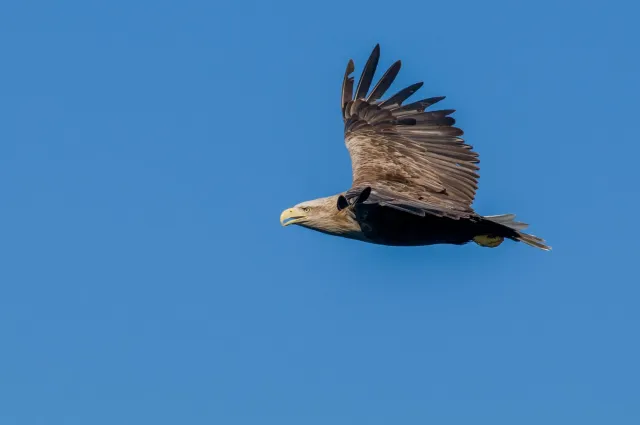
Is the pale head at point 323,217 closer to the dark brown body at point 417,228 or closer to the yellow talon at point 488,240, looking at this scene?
the dark brown body at point 417,228

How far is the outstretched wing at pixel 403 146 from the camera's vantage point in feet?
51.9

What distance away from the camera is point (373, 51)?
676 inches

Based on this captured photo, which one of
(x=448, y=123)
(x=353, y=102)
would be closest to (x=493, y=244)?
(x=448, y=123)

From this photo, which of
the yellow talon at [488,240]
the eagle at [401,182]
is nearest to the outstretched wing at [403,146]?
the eagle at [401,182]

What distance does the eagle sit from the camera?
13.9m

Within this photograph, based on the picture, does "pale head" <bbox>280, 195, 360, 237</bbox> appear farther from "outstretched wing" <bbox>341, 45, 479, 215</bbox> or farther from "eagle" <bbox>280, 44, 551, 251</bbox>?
"outstretched wing" <bbox>341, 45, 479, 215</bbox>

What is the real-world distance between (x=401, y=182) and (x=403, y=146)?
3.29ft

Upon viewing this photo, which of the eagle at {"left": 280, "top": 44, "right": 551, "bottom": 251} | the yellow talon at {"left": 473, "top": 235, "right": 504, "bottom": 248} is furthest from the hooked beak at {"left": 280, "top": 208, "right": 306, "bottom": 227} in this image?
the yellow talon at {"left": 473, "top": 235, "right": 504, "bottom": 248}

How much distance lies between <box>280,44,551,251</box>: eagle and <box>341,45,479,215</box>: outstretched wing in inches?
0.5

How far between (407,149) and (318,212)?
2.45 metres

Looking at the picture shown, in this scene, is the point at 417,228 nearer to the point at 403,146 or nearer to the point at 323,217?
the point at 323,217

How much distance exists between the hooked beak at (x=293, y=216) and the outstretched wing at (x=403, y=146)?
0.84 m

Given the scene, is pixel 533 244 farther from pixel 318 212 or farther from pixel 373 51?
pixel 373 51

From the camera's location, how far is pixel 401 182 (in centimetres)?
1584
